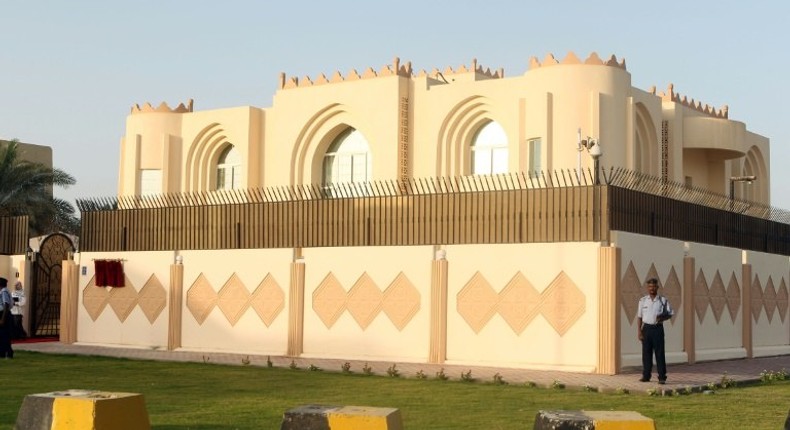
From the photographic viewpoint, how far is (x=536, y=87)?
2570 cm

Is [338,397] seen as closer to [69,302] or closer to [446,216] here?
[446,216]

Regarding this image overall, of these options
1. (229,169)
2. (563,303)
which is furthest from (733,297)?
(229,169)

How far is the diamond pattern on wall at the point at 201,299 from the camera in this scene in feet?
83.9

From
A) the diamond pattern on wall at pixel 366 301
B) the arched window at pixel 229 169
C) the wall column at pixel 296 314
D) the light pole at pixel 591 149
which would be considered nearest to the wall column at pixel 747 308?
the light pole at pixel 591 149

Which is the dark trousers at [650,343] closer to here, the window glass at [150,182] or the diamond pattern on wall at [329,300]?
the diamond pattern on wall at [329,300]

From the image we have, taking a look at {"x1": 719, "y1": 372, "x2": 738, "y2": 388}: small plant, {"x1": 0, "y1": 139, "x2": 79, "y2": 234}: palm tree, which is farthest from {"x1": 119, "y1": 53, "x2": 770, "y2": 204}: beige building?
{"x1": 0, "y1": 139, "x2": 79, "y2": 234}: palm tree

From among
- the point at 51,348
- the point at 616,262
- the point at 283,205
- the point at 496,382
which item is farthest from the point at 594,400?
the point at 51,348

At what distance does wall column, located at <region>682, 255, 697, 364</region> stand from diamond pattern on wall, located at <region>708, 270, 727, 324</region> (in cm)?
130

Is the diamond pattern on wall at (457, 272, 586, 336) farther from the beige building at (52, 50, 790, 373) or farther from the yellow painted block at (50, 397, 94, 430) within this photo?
the yellow painted block at (50, 397, 94, 430)

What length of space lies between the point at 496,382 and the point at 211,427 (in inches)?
285

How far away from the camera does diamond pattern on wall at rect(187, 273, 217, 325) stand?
25.6m

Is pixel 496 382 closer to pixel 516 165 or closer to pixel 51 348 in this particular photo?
pixel 516 165

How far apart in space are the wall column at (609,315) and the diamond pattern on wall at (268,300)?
724 cm

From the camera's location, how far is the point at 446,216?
74.4 ft
